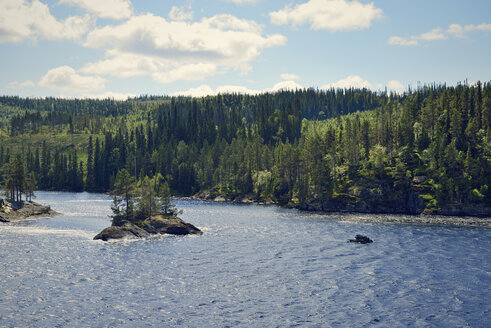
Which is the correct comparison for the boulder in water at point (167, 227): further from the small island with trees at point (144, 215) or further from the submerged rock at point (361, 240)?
the submerged rock at point (361, 240)

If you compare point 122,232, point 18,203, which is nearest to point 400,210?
point 122,232

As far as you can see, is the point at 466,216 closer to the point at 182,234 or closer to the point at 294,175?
the point at 294,175

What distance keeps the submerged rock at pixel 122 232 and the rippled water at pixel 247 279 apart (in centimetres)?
364

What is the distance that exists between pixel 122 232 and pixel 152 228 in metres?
8.05

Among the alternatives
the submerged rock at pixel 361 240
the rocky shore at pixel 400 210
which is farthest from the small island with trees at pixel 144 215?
the rocky shore at pixel 400 210

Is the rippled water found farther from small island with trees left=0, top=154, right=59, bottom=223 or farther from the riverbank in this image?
small island with trees left=0, top=154, right=59, bottom=223

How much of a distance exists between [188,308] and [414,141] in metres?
155

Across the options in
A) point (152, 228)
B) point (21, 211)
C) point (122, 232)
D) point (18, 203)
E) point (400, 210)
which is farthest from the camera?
point (400, 210)

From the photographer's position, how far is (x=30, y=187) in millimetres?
144625

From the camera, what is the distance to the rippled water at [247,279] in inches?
1876

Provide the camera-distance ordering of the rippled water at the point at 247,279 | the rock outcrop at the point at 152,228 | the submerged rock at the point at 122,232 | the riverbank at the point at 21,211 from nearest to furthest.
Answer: the rippled water at the point at 247,279
the submerged rock at the point at 122,232
the rock outcrop at the point at 152,228
the riverbank at the point at 21,211

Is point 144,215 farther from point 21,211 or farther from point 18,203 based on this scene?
point 18,203

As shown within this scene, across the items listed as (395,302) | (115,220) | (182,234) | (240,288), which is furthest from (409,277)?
(115,220)

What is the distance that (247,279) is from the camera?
6225cm
